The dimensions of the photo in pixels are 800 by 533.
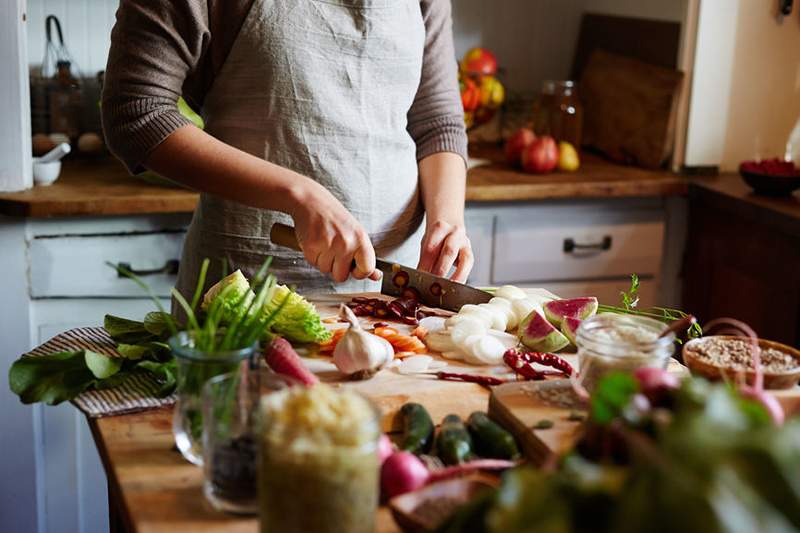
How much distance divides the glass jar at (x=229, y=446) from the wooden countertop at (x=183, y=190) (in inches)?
55.2

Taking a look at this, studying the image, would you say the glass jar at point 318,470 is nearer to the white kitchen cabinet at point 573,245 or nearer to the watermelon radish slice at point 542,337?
the watermelon radish slice at point 542,337

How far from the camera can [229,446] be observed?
3.12 feet

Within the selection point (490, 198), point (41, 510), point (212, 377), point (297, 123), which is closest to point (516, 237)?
point (490, 198)

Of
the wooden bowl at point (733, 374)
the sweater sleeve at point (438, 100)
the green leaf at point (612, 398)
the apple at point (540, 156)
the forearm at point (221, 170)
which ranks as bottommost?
the wooden bowl at point (733, 374)

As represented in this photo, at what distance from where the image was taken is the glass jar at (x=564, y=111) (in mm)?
2910

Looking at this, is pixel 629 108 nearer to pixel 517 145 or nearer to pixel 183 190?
pixel 517 145

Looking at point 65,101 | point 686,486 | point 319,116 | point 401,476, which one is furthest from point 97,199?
point 686,486

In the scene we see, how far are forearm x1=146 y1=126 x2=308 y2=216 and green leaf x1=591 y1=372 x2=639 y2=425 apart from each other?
81 centimetres

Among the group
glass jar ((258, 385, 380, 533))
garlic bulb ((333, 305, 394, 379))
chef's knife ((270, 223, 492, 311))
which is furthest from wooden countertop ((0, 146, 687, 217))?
glass jar ((258, 385, 380, 533))

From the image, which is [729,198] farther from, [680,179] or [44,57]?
[44,57]

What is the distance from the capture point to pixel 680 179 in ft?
9.02

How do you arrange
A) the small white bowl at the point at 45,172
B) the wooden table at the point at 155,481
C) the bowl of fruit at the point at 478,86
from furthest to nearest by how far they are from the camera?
1. the bowl of fruit at the point at 478,86
2. the small white bowl at the point at 45,172
3. the wooden table at the point at 155,481

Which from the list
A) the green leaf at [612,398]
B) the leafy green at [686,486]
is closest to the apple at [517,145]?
the green leaf at [612,398]

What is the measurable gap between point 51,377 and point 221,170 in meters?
0.49
